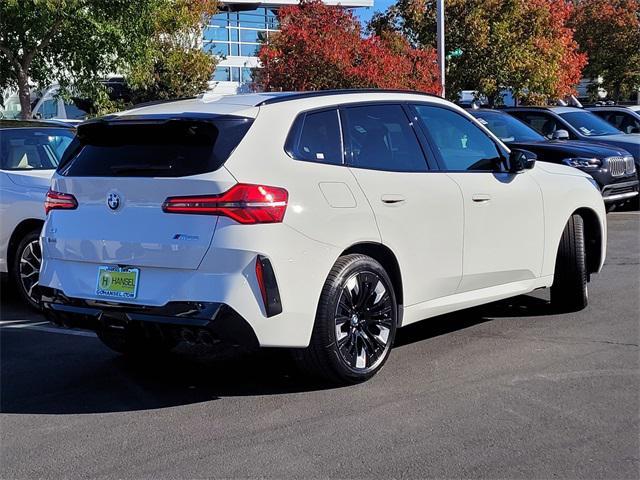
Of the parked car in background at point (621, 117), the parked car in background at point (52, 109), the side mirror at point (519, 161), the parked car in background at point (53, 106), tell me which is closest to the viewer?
the side mirror at point (519, 161)

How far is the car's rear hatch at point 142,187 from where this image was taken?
4.77m

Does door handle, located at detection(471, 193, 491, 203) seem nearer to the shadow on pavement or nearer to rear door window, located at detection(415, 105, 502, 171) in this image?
rear door window, located at detection(415, 105, 502, 171)

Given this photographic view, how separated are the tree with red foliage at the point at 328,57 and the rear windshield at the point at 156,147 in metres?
13.6

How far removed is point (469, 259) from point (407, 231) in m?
0.75

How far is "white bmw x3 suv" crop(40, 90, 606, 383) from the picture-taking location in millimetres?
4723

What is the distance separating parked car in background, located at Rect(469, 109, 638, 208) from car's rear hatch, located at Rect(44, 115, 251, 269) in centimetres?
863

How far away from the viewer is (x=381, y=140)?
5.77 m

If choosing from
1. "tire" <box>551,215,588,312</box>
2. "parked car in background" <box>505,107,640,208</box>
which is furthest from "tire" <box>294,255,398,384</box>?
"parked car in background" <box>505,107,640,208</box>

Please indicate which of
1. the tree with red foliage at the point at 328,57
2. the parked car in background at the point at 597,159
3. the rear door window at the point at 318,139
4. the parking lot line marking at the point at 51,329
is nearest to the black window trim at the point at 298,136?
the rear door window at the point at 318,139

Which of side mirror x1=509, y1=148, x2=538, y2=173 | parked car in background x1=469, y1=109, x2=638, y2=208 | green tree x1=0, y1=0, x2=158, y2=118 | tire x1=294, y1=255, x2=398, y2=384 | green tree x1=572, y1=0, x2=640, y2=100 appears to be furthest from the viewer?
green tree x1=572, y1=0, x2=640, y2=100

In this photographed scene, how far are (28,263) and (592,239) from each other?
522 centimetres

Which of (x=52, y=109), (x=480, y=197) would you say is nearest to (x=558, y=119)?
(x=480, y=197)

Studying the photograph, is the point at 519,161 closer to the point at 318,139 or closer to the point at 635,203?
the point at 318,139

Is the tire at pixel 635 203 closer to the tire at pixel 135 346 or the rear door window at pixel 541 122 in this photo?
the rear door window at pixel 541 122
